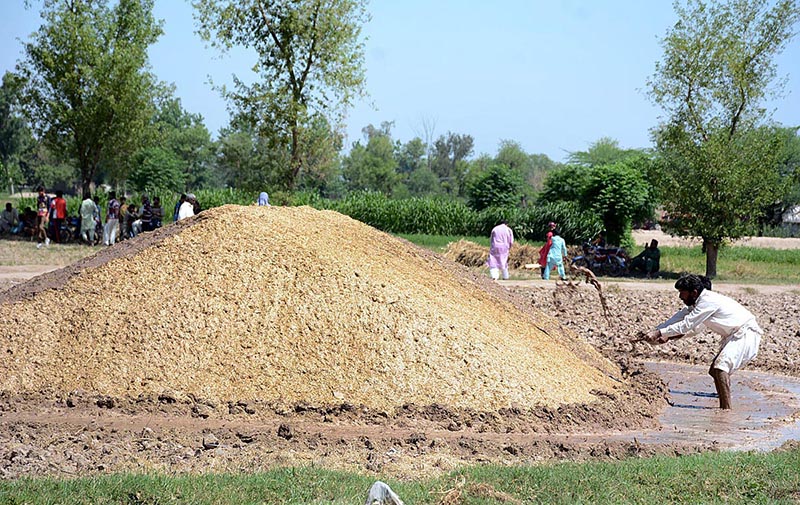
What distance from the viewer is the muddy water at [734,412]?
7.75 metres

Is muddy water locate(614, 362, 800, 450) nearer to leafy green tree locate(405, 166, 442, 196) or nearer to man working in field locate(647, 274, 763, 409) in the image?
man working in field locate(647, 274, 763, 409)

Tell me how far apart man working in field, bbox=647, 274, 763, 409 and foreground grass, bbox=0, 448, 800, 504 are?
9.24 ft

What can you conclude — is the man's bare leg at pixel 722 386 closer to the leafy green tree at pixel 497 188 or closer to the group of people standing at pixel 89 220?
the group of people standing at pixel 89 220

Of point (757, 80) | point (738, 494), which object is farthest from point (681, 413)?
point (757, 80)

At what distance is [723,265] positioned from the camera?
2745 centimetres

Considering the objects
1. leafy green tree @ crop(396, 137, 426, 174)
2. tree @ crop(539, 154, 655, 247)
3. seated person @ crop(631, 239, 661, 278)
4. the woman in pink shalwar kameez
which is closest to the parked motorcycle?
seated person @ crop(631, 239, 661, 278)

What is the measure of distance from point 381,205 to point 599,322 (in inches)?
898

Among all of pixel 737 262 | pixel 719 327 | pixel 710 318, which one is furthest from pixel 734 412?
pixel 737 262

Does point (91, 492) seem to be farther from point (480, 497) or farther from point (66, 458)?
point (480, 497)

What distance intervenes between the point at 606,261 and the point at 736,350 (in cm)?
1440

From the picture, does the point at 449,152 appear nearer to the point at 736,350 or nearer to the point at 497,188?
the point at 497,188

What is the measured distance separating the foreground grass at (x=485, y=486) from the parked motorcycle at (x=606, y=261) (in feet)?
56.2

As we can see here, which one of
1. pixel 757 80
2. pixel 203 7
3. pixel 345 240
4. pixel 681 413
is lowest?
pixel 681 413

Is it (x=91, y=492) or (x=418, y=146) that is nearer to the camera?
(x=91, y=492)
